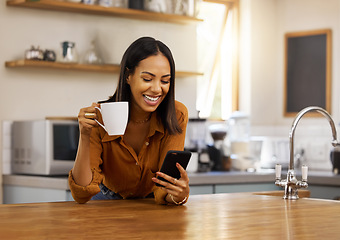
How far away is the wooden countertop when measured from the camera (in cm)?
155

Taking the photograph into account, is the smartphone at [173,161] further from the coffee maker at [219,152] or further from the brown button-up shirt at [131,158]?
the coffee maker at [219,152]

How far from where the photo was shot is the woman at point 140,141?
2.17m

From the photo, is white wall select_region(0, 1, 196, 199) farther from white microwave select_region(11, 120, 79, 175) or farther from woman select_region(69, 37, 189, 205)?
woman select_region(69, 37, 189, 205)

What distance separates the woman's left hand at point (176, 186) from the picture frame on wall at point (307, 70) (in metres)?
3.08

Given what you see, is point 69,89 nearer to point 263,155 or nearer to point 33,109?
point 33,109

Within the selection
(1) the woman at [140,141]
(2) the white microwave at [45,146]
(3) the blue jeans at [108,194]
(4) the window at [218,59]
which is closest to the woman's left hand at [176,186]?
(1) the woman at [140,141]

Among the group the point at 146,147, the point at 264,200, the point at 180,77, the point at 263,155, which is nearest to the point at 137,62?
the point at 146,147

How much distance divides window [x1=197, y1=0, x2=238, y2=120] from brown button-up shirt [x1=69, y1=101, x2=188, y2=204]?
9.13 ft

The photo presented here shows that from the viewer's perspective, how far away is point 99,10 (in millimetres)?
4027

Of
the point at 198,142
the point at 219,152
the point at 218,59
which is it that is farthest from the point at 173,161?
the point at 218,59

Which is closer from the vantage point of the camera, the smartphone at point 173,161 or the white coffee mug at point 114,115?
the white coffee mug at point 114,115

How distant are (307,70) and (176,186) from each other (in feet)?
10.9

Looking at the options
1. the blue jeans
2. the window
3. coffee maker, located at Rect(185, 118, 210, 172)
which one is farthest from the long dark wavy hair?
the window

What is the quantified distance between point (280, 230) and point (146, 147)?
0.83 meters
